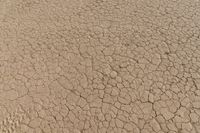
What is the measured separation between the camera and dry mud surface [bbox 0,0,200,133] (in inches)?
97.3

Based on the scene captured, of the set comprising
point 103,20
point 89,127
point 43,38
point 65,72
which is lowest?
point 89,127

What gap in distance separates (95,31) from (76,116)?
4.35 ft

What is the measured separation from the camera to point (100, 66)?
2.93m

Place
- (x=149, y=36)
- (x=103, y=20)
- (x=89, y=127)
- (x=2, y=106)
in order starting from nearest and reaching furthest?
(x=89, y=127)
(x=2, y=106)
(x=149, y=36)
(x=103, y=20)

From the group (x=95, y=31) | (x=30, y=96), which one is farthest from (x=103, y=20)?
(x=30, y=96)

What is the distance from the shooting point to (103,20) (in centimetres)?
350

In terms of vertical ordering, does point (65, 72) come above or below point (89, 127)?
above

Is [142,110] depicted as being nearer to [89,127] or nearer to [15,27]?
[89,127]

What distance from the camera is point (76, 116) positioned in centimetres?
250

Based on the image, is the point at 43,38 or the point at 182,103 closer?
the point at 182,103

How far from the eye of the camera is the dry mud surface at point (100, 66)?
2471mm

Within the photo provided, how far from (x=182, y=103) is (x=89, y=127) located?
1.01 metres

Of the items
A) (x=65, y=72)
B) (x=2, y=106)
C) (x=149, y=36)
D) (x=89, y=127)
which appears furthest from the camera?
(x=149, y=36)

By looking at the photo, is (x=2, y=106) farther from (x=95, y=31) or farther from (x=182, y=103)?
(x=182, y=103)
